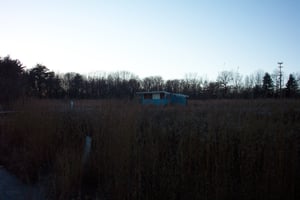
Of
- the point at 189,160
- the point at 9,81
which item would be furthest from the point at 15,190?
the point at 9,81

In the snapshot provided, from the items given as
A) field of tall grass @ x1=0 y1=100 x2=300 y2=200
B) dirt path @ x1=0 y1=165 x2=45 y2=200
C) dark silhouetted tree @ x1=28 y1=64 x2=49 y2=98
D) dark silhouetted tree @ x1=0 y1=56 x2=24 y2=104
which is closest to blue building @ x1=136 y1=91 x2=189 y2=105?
dark silhouetted tree @ x1=28 y1=64 x2=49 y2=98

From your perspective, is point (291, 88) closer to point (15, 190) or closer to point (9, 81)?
point (15, 190)

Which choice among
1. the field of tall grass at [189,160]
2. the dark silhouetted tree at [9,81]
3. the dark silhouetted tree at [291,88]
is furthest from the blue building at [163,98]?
the dark silhouetted tree at [291,88]

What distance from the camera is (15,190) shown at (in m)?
3.52

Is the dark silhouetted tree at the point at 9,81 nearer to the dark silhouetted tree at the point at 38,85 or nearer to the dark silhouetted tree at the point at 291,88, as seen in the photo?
the dark silhouetted tree at the point at 38,85

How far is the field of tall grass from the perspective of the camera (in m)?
2.57

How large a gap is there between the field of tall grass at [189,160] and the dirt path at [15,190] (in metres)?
0.16

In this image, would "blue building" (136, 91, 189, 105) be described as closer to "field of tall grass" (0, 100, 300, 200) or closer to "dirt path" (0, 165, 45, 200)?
"dirt path" (0, 165, 45, 200)

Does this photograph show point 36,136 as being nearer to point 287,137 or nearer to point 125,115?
point 125,115

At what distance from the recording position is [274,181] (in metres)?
2.45

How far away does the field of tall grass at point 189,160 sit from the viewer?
2570 mm

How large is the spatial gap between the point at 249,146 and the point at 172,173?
1055 millimetres

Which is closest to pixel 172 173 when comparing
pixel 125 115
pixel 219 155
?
pixel 219 155

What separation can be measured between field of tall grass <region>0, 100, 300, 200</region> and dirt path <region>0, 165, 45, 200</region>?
0.51ft
